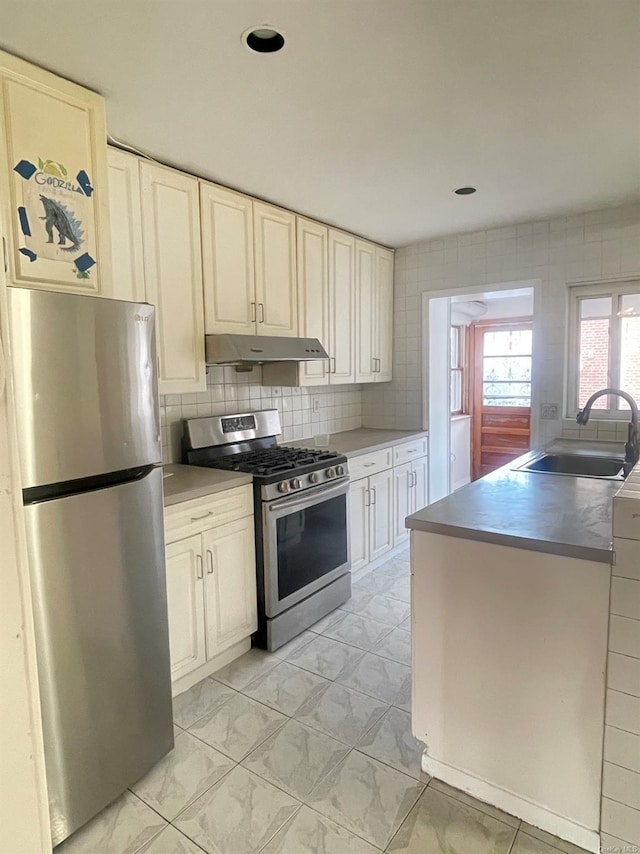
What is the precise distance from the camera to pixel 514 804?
160 cm

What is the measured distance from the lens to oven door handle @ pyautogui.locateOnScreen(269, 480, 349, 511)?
2.53 m

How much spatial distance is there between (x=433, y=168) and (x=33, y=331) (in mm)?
2060

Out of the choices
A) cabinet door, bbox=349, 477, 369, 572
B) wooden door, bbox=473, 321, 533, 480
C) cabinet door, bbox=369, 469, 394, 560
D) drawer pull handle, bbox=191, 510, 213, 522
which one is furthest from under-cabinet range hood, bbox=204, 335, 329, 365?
wooden door, bbox=473, 321, 533, 480

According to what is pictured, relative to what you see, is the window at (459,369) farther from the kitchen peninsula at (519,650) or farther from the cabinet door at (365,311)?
the kitchen peninsula at (519,650)

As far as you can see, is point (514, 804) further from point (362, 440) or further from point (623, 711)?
point (362, 440)

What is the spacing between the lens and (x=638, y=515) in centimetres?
131

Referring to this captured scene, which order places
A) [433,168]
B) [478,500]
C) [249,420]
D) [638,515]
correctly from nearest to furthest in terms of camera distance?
[638,515] → [478,500] → [433,168] → [249,420]

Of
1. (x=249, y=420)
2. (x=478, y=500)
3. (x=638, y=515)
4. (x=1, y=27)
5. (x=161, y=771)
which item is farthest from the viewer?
(x=249, y=420)

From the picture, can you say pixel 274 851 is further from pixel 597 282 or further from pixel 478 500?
pixel 597 282

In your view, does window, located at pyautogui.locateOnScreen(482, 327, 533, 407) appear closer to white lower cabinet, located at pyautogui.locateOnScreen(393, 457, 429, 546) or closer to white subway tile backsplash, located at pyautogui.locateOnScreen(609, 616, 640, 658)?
white lower cabinet, located at pyautogui.locateOnScreen(393, 457, 429, 546)

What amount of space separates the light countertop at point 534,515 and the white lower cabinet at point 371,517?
119 cm

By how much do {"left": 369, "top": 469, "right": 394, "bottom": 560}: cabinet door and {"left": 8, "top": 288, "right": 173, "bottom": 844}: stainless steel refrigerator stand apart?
76.5 inches

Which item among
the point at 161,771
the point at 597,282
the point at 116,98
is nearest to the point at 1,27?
the point at 116,98

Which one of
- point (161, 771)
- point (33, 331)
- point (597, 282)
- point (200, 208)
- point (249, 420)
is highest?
point (200, 208)
